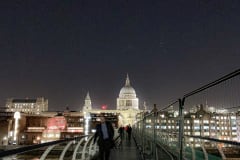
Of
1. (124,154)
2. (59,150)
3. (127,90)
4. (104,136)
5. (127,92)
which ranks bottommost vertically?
(124,154)

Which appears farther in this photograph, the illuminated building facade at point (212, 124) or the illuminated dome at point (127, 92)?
the illuminated dome at point (127, 92)

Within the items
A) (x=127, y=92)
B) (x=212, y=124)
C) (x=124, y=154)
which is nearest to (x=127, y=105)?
(x=127, y=92)

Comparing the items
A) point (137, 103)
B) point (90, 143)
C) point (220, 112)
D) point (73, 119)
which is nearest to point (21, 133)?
point (73, 119)

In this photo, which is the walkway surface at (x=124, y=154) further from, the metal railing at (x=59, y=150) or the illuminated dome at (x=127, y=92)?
the illuminated dome at (x=127, y=92)

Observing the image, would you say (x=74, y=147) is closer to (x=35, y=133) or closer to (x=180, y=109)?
(x=180, y=109)

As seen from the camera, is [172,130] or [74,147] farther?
[74,147]

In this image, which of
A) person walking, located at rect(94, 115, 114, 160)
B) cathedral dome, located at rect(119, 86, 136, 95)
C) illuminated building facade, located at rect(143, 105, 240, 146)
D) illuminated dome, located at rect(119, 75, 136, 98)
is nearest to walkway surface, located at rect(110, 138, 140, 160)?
person walking, located at rect(94, 115, 114, 160)

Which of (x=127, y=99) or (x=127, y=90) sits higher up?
(x=127, y=90)

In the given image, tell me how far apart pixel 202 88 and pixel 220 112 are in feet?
1.49

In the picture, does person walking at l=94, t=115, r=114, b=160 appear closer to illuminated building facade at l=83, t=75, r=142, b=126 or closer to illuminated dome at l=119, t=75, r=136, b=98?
illuminated building facade at l=83, t=75, r=142, b=126

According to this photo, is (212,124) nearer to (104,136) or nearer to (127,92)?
(104,136)

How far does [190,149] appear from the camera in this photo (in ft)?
16.7

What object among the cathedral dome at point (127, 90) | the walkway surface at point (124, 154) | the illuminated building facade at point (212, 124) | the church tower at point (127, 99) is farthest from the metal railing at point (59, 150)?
the cathedral dome at point (127, 90)

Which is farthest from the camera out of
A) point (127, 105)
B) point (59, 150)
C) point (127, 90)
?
point (127, 90)
